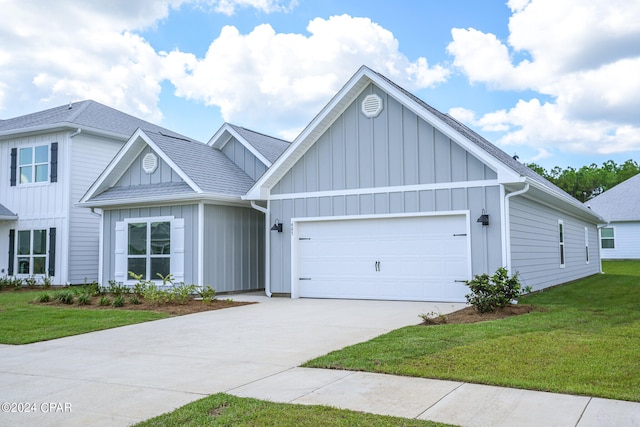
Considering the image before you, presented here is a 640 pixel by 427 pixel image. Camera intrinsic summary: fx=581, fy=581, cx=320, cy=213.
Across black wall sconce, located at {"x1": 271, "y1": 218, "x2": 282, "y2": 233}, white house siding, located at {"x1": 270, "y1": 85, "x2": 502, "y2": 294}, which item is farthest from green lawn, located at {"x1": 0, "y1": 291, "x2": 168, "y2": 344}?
white house siding, located at {"x1": 270, "y1": 85, "x2": 502, "y2": 294}

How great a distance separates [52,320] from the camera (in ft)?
35.5

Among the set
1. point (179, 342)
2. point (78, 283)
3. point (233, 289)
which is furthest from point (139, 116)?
point (179, 342)

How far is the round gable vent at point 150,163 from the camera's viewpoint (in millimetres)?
16703

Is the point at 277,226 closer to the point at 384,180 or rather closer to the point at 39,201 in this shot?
the point at 384,180

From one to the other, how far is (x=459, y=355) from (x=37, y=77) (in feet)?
70.4

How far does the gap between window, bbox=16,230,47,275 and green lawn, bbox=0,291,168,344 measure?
6.27m

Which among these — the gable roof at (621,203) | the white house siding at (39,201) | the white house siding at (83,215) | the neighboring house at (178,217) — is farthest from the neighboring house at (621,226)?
the white house siding at (39,201)

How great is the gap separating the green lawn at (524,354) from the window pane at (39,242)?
15199mm

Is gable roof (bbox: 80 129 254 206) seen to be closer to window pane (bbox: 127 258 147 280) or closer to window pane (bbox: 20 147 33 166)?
window pane (bbox: 127 258 147 280)

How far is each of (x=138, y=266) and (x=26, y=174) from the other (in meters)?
7.12

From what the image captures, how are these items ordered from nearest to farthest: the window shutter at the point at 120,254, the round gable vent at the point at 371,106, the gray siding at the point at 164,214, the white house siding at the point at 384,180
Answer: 1. the white house siding at the point at 384,180
2. the round gable vent at the point at 371,106
3. the gray siding at the point at 164,214
4. the window shutter at the point at 120,254

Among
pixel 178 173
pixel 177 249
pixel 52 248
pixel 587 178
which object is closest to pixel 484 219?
pixel 177 249

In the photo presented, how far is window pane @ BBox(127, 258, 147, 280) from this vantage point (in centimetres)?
1625

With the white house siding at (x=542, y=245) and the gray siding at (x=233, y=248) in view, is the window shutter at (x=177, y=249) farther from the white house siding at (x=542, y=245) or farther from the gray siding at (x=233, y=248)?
the white house siding at (x=542, y=245)
